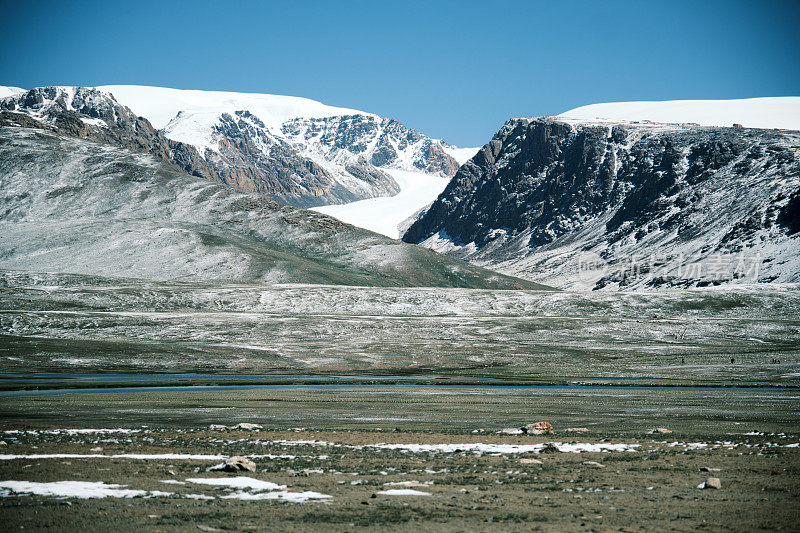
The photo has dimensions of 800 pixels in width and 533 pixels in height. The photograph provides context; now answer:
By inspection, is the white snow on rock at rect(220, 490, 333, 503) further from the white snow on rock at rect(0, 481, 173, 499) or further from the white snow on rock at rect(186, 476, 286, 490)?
the white snow on rock at rect(0, 481, 173, 499)

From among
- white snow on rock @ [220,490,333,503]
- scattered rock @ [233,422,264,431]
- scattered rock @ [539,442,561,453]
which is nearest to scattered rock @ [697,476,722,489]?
scattered rock @ [539,442,561,453]

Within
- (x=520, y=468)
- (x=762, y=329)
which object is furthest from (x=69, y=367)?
(x=762, y=329)

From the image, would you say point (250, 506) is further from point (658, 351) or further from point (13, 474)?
point (658, 351)

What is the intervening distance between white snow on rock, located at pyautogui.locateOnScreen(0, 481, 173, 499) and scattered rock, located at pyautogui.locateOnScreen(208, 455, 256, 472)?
3.36 m

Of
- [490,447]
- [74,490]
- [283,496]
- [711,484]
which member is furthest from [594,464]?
[74,490]

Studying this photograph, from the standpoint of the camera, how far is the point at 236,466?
24.9m

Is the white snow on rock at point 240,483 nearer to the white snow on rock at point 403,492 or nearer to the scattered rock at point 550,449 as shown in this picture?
the white snow on rock at point 403,492

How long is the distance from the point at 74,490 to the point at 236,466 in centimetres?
512

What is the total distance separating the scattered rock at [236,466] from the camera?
81.7ft

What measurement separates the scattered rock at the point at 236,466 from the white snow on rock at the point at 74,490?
3.36 metres

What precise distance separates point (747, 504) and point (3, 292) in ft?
489

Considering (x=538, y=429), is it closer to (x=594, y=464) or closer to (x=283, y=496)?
(x=594, y=464)

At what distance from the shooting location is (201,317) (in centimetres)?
12700

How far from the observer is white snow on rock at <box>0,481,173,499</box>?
21250mm
